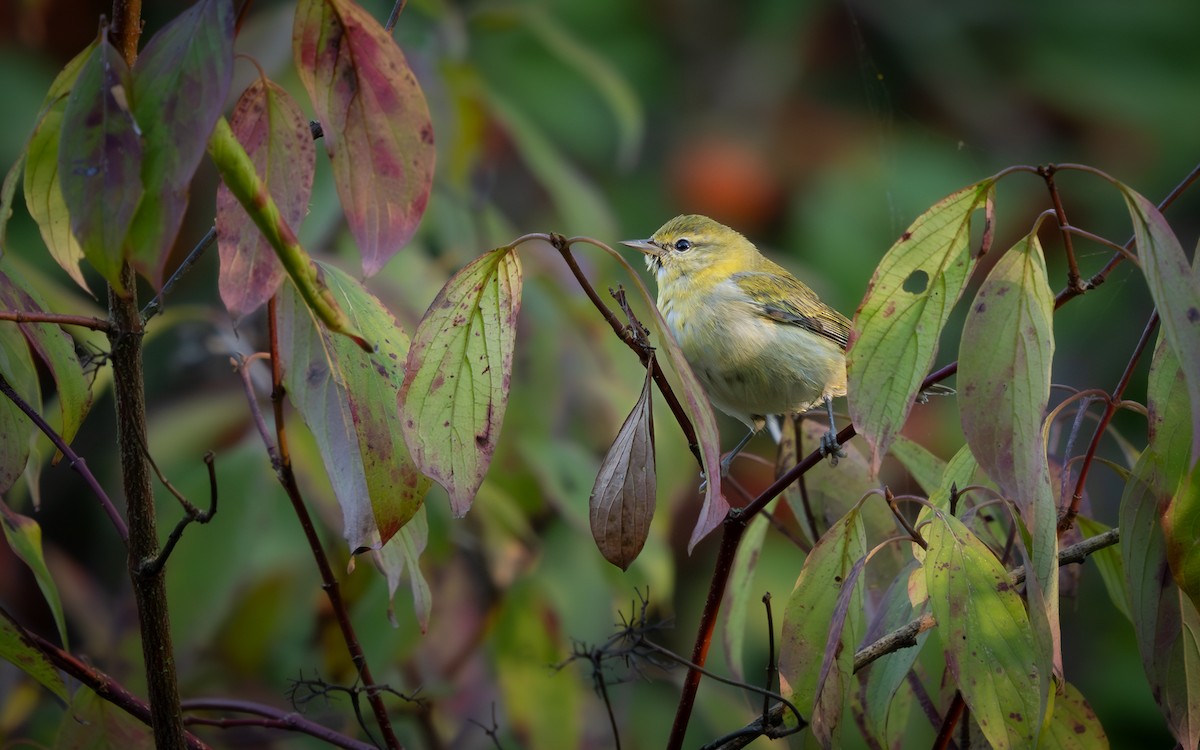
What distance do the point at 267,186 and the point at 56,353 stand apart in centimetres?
30

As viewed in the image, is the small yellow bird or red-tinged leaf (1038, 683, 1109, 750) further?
the small yellow bird

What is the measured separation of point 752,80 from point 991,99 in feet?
3.29

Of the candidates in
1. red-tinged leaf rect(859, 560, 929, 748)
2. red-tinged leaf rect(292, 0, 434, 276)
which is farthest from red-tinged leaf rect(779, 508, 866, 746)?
red-tinged leaf rect(292, 0, 434, 276)

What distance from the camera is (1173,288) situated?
2.95 feet

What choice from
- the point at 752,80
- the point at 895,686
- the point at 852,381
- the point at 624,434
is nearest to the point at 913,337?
the point at 852,381

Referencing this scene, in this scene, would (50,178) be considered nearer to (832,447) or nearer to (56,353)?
(56,353)

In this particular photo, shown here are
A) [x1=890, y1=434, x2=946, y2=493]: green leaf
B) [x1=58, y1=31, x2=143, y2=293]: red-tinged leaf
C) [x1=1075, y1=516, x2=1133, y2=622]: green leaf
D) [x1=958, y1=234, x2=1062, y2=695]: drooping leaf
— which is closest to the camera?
[x1=58, y1=31, x2=143, y2=293]: red-tinged leaf

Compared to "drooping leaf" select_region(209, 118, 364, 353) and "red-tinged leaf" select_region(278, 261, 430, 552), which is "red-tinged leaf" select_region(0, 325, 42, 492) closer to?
"red-tinged leaf" select_region(278, 261, 430, 552)

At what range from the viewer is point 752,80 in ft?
15.4

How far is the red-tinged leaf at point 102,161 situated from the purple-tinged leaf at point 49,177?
0.10m

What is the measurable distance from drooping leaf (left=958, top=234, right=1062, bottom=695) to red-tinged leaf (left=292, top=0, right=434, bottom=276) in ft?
1.66

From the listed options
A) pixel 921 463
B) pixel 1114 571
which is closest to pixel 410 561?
pixel 921 463

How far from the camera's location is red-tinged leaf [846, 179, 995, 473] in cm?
96

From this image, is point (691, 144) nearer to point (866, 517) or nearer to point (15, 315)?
point (866, 517)
